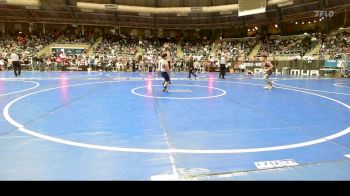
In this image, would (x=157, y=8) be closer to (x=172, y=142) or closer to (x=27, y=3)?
(x=27, y=3)

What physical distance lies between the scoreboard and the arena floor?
2843 centimetres

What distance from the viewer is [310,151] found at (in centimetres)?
479

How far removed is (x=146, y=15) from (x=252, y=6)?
16.0 m

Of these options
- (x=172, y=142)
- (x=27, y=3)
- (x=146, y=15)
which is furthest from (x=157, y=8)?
(x=172, y=142)

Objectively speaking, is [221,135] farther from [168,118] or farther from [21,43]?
[21,43]

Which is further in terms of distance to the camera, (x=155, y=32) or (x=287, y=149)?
(x=155, y=32)

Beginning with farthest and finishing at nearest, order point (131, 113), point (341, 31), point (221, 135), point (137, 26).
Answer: point (137, 26)
point (341, 31)
point (131, 113)
point (221, 135)

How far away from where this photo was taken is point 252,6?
3547cm

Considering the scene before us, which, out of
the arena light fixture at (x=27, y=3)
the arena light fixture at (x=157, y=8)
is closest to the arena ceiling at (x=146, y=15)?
the arena light fixture at (x=27, y=3)

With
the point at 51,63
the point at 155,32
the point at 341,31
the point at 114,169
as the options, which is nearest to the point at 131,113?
the point at 114,169

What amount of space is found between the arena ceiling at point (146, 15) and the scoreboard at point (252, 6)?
4.32 meters

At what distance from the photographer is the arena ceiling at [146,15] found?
38.7 m

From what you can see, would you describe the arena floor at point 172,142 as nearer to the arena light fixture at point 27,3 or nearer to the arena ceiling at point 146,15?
the arena ceiling at point 146,15

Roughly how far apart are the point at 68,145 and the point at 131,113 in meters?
2.99
